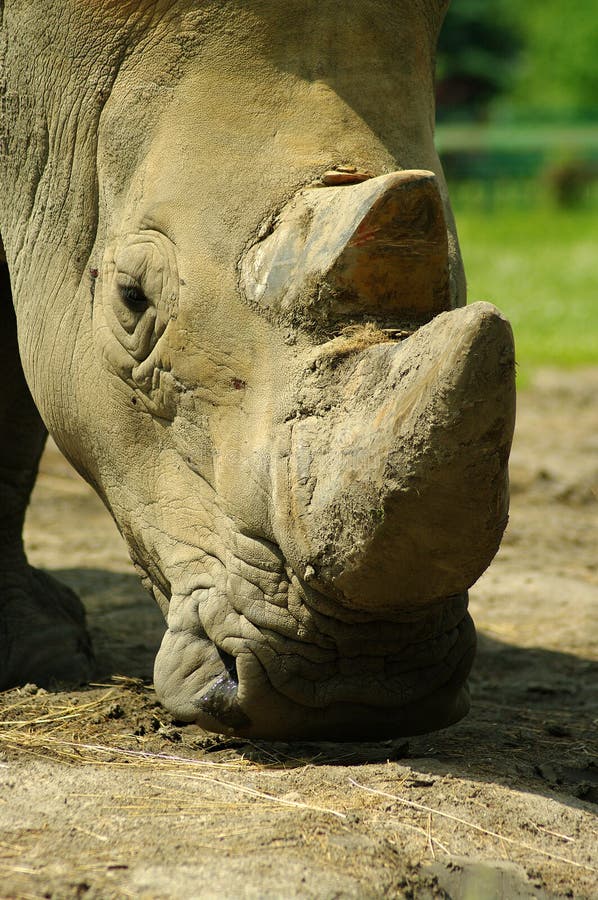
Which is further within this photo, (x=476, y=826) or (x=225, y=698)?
(x=225, y=698)

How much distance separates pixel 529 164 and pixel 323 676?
2778 centimetres

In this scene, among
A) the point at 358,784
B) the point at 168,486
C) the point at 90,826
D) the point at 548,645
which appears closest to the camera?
the point at 90,826

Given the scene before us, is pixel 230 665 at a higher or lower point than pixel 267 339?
lower

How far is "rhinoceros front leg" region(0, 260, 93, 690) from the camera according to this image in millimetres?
4535

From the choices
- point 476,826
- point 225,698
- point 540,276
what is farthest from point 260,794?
point 540,276

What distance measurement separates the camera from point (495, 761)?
143 inches

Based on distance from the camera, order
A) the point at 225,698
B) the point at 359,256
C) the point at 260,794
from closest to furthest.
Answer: the point at 359,256
the point at 260,794
the point at 225,698

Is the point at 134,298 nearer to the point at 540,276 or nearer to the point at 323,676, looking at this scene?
the point at 323,676

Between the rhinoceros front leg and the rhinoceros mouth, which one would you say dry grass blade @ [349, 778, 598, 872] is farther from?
the rhinoceros front leg

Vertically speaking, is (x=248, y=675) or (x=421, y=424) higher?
(x=421, y=424)

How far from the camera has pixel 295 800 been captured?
315cm

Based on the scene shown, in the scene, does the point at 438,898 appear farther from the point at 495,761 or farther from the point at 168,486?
the point at 168,486

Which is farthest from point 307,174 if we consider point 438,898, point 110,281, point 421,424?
point 438,898

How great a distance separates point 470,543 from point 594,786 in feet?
3.34
